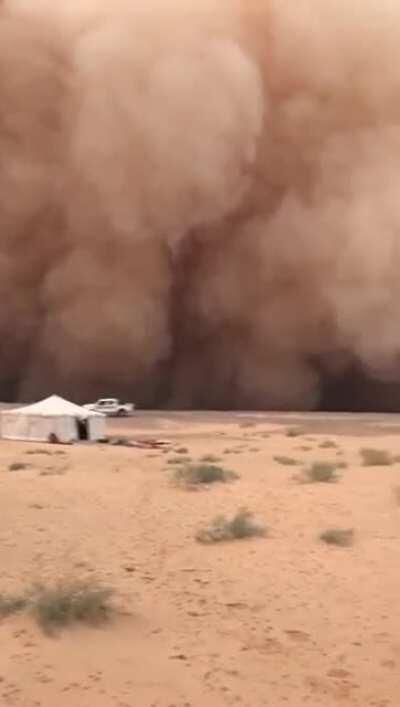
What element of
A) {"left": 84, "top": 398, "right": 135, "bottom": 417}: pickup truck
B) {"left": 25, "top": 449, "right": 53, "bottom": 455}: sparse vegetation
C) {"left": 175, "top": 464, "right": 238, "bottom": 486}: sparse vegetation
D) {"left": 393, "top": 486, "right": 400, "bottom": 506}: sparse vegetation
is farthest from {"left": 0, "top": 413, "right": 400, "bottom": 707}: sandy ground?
{"left": 84, "top": 398, "right": 135, "bottom": 417}: pickup truck

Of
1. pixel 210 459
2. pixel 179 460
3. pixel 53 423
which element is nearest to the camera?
pixel 179 460

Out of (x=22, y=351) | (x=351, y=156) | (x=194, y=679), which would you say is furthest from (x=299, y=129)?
(x=194, y=679)

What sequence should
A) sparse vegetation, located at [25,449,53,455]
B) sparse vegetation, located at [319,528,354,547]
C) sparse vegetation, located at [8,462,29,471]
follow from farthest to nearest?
sparse vegetation, located at [25,449,53,455] → sparse vegetation, located at [8,462,29,471] → sparse vegetation, located at [319,528,354,547]

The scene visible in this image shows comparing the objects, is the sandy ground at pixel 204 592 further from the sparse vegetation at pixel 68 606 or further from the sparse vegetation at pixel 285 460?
the sparse vegetation at pixel 285 460

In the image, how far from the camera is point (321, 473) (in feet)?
38.7

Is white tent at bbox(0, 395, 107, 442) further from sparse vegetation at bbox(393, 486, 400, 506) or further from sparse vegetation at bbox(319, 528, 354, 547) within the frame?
sparse vegetation at bbox(319, 528, 354, 547)

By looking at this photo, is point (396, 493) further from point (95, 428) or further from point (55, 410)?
point (55, 410)

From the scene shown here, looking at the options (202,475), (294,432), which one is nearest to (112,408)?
(294,432)

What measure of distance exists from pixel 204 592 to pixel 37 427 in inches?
470

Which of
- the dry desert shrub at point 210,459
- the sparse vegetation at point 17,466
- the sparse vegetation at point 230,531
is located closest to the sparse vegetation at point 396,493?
the sparse vegetation at point 230,531

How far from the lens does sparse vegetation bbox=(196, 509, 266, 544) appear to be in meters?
8.08

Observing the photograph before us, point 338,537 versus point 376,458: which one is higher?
point 376,458

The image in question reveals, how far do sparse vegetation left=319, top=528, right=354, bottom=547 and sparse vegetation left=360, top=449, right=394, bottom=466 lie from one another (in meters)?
5.25

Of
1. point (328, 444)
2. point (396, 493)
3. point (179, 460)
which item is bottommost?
point (396, 493)
